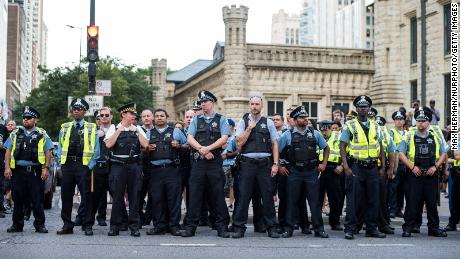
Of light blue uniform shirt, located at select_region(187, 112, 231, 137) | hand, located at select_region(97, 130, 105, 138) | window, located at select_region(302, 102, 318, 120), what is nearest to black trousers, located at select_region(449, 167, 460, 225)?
light blue uniform shirt, located at select_region(187, 112, 231, 137)

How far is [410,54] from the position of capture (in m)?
30.3

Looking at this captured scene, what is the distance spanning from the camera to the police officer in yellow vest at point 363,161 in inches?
453

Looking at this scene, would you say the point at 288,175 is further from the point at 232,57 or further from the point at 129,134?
the point at 232,57

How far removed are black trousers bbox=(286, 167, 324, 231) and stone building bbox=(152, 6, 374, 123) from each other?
25278 millimetres

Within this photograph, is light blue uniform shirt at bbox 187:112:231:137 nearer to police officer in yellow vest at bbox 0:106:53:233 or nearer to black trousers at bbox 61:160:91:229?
black trousers at bbox 61:160:91:229

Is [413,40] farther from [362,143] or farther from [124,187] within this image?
[124,187]

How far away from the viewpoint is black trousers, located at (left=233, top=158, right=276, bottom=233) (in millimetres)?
Answer: 11344

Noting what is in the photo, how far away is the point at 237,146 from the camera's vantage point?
1150cm

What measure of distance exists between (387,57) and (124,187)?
23.3m

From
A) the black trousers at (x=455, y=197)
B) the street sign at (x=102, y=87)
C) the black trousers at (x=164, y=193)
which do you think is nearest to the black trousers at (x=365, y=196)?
the black trousers at (x=455, y=197)

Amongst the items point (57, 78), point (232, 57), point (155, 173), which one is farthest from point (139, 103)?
point (155, 173)

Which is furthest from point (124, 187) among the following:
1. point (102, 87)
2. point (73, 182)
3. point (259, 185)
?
point (102, 87)

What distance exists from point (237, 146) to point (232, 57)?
2599 centimetres

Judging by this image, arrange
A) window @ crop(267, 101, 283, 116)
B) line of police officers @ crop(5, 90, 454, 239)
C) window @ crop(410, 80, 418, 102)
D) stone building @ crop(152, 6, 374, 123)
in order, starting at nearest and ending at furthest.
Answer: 1. line of police officers @ crop(5, 90, 454, 239)
2. window @ crop(410, 80, 418, 102)
3. stone building @ crop(152, 6, 374, 123)
4. window @ crop(267, 101, 283, 116)
